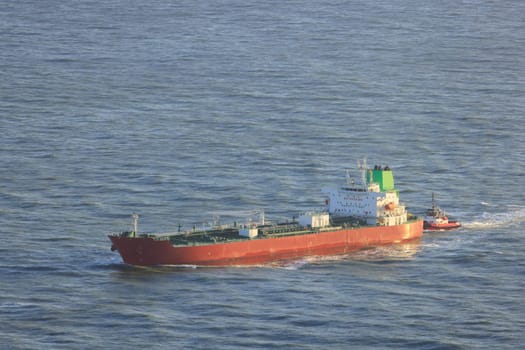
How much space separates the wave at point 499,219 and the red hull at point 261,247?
5.62 m

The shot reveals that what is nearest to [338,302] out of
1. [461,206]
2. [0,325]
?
[0,325]

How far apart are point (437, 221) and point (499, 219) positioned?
6095 mm

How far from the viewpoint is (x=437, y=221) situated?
16412cm

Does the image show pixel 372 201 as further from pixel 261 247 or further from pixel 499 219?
pixel 261 247

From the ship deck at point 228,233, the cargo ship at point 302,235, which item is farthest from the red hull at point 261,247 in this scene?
the ship deck at point 228,233

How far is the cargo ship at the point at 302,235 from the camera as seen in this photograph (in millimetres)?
145625

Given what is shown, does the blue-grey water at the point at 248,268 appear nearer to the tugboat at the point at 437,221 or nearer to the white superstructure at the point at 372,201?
the tugboat at the point at 437,221

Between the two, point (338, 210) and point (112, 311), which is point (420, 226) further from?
point (112, 311)

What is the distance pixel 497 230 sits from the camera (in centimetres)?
16062

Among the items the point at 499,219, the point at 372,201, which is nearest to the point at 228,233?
the point at 372,201

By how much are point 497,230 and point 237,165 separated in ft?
109

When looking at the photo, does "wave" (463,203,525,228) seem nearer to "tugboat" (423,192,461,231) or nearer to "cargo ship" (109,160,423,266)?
"tugboat" (423,192,461,231)

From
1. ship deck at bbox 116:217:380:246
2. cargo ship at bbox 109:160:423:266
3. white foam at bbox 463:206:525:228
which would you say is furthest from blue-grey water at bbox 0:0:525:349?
ship deck at bbox 116:217:380:246

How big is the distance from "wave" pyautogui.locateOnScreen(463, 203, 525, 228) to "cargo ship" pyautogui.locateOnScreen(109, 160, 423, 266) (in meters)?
5.61
